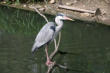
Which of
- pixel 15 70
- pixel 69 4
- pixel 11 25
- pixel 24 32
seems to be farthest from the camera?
pixel 69 4

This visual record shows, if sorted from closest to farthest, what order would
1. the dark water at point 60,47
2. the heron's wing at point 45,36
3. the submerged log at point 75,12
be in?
the heron's wing at point 45,36 < the dark water at point 60,47 < the submerged log at point 75,12

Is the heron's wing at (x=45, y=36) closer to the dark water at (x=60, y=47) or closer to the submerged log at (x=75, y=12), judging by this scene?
the dark water at (x=60, y=47)

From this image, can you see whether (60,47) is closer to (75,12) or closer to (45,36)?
(45,36)

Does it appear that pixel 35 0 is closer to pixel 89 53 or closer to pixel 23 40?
pixel 23 40

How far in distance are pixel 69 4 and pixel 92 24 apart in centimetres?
209

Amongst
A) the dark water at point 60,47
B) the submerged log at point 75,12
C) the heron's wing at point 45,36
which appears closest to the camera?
the heron's wing at point 45,36

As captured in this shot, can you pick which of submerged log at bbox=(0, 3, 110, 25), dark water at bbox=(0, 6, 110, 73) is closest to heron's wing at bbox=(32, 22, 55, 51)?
dark water at bbox=(0, 6, 110, 73)

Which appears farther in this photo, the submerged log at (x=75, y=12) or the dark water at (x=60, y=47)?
the submerged log at (x=75, y=12)

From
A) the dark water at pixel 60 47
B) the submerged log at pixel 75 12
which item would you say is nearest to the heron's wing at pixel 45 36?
the dark water at pixel 60 47

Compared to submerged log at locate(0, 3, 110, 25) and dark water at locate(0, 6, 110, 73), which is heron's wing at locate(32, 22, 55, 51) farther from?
submerged log at locate(0, 3, 110, 25)

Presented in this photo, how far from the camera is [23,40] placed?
1077 centimetres

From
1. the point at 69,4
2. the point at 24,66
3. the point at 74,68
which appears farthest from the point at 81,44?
the point at 69,4

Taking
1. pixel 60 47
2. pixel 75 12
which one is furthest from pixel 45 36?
pixel 75 12

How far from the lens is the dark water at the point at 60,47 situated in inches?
356
